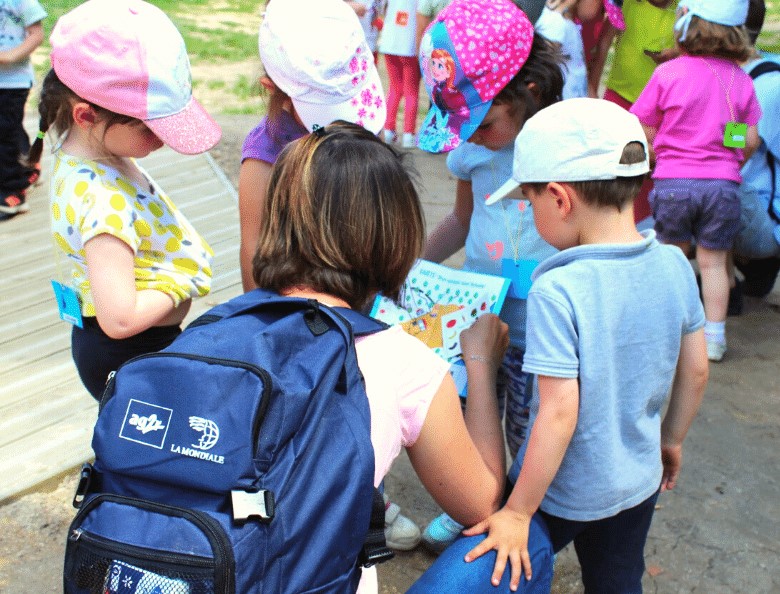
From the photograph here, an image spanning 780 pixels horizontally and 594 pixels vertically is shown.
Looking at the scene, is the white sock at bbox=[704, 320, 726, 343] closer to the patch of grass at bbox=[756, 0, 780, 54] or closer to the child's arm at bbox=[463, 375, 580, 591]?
the child's arm at bbox=[463, 375, 580, 591]

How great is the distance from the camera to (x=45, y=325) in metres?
4.22

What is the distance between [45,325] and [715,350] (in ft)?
10.4

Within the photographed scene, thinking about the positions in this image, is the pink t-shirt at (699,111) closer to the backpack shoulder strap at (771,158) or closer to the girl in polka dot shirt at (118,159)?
the backpack shoulder strap at (771,158)

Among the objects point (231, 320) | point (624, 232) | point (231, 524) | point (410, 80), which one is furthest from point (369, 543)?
point (410, 80)

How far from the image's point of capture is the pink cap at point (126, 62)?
2033 mm

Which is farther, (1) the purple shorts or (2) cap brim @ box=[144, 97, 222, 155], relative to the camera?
(1) the purple shorts

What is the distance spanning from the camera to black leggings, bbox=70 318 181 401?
229 cm

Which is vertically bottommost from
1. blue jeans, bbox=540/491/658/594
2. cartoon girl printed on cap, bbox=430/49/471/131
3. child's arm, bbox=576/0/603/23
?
blue jeans, bbox=540/491/658/594

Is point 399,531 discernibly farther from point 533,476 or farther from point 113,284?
point 113,284

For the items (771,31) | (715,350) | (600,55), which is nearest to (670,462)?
(715,350)

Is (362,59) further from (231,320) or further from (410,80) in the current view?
(410,80)

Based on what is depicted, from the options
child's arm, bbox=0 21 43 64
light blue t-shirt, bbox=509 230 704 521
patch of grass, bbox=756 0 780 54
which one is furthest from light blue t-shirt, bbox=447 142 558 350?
patch of grass, bbox=756 0 780 54

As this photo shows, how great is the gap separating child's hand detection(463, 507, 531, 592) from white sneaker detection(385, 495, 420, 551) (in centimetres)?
107

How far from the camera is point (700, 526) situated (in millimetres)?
3051
